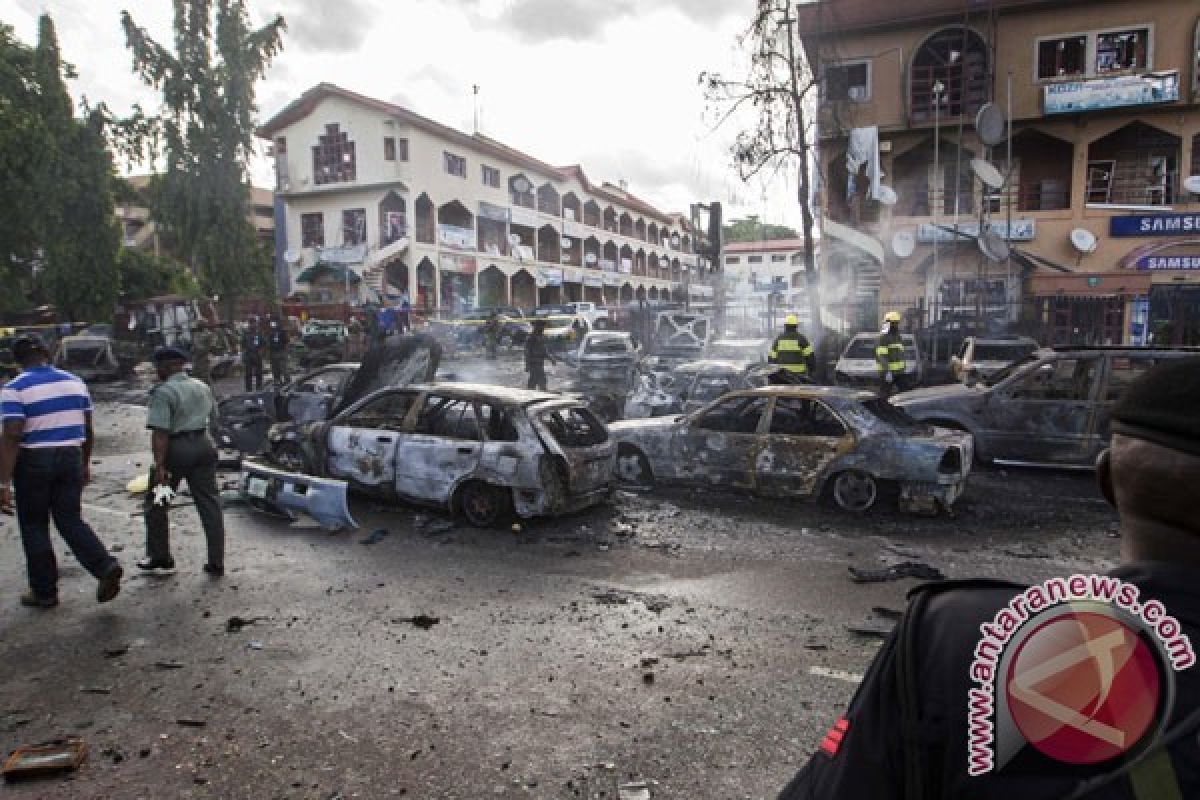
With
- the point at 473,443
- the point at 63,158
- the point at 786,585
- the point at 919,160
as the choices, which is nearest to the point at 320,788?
the point at 786,585

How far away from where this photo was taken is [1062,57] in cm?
2233

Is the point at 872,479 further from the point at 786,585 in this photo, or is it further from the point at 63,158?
the point at 63,158

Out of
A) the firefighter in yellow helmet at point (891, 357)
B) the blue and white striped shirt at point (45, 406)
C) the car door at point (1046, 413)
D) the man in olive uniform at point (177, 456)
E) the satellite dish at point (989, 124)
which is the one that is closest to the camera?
the blue and white striped shirt at point (45, 406)

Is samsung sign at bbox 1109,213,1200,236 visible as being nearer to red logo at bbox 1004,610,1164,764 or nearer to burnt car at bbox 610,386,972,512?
burnt car at bbox 610,386,972,512

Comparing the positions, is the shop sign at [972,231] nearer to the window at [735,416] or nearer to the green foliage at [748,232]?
the window at [735,416]

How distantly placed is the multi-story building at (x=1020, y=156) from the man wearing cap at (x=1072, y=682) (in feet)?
66.9

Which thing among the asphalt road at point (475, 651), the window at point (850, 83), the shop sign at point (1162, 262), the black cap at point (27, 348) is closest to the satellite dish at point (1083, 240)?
the shop sign at point (1162, 262)

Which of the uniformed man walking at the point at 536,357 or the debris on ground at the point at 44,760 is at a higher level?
the uniformed man walking at the point at 536,357

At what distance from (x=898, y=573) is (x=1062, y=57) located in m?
23.0

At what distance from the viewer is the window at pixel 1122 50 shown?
2164 cm

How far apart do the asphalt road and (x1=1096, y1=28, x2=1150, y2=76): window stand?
67.6 ft

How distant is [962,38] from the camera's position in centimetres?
2295

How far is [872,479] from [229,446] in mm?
8572

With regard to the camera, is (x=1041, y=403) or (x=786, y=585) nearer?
(x=786, y=585)
